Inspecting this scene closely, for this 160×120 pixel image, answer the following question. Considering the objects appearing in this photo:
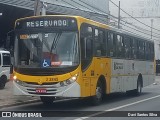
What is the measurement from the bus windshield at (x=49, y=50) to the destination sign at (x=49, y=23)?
0.85ft

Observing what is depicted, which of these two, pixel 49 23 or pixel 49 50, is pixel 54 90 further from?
A: pixel 49 23

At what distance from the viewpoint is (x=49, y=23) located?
1422cm

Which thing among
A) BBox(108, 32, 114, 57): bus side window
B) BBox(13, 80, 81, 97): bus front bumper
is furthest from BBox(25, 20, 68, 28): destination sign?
BBox(108, 32, 114, 57): bus side window

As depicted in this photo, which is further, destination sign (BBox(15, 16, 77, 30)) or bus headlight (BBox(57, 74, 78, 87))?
destination sign (BBox(15, 16, 77, 30))

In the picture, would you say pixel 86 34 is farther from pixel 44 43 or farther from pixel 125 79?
pixel 125 79

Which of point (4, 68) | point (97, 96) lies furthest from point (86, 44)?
point (4, 68)

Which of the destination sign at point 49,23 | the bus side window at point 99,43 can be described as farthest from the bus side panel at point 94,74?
the destination sign at point 49,23

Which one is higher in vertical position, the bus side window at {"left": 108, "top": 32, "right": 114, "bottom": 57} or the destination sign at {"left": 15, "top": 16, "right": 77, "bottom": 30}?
the destination sign at {"left": 15, "top": 16, "right": 77, "bottom": 30}

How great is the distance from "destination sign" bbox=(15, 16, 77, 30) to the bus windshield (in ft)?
0.85

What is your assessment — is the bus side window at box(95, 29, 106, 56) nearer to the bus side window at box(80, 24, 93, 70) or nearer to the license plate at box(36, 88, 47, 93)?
the bus side window at box(80, 24, 93, 70)

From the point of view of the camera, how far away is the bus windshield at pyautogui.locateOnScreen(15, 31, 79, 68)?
13.7 m

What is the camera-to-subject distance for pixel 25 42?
1434cm

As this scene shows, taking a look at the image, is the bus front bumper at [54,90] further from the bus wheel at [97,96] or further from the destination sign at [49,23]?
the destination sign at [49,23]

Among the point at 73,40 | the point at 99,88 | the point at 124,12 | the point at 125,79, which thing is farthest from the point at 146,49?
the point at 124,12
